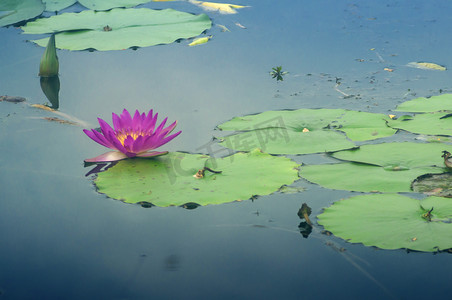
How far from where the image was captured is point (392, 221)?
217 cm

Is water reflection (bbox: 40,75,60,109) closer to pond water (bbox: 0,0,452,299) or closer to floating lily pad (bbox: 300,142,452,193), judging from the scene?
pond water (bbox: 0,0,452,299)

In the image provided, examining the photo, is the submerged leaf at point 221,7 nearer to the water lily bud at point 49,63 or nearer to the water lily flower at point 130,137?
the water lily bud at point 49,63

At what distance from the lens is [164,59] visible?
4344mm

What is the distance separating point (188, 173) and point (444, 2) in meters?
4.37

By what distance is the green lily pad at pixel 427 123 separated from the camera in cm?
298

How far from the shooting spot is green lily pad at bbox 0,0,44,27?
5350 millimetres

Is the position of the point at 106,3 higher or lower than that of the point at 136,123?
higher

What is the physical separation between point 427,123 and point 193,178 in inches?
56.1

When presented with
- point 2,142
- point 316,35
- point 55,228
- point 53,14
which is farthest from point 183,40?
point 55,228

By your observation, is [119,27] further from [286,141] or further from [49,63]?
[286,141]

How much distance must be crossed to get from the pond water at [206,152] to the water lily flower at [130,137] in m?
0.13

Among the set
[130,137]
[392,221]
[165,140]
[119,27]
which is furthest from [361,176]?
[119,27]

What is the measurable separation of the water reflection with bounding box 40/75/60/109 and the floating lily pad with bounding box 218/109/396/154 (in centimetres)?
121

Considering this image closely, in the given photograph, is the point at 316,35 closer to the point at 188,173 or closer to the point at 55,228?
the point at 188,173
